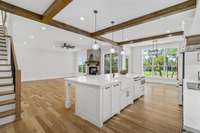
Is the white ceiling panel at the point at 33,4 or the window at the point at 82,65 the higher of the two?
the white ceiling panel at the point at 33,4

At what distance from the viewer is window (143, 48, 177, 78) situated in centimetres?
691

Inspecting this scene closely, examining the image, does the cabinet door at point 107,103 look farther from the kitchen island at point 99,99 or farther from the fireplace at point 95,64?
the fireplace at point 95,64

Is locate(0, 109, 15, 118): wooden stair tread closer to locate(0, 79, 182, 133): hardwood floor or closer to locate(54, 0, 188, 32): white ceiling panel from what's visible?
locate(0, 79, 182, 133): hardwood floor

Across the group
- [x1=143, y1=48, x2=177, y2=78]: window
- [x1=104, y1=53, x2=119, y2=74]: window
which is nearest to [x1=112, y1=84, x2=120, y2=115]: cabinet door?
[x1=104, y1=53, x2=119, y2=74]: window

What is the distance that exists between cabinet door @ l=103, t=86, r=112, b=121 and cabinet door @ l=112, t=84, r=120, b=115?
4.7 inches

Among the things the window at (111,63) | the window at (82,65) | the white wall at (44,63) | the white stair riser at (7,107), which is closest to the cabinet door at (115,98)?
the white stair riser at (7,107)

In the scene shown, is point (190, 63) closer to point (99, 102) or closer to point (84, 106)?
point (99, 102)

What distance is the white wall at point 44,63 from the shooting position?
27.0 ft

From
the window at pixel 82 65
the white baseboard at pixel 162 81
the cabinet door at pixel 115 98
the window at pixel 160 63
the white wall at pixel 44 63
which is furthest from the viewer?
the window at pixel 82 65

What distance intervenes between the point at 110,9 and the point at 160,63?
5.93 meters

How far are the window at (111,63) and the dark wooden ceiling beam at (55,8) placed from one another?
581 centimetres

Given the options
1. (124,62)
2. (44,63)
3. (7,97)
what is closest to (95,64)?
(124,62)

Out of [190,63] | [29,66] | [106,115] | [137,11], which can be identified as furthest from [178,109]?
[29,66]

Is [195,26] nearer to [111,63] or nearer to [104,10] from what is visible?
[104,10]
